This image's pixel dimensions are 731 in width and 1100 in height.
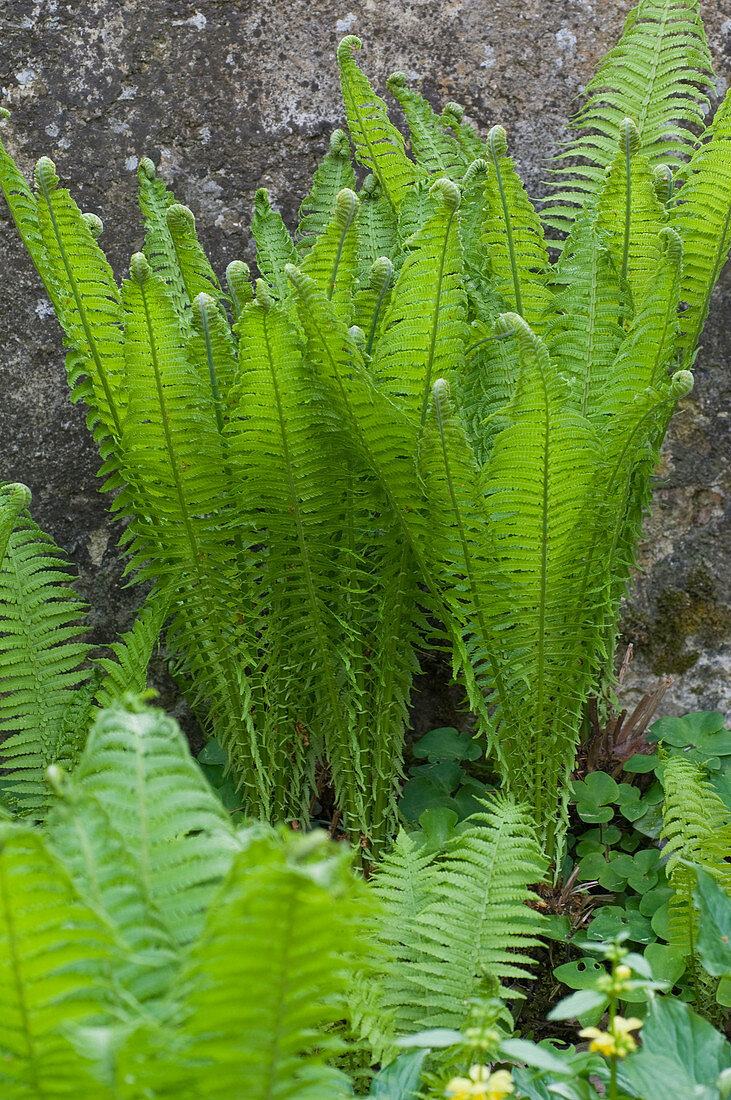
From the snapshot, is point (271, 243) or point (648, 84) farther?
point (648, 84)

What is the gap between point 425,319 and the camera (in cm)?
153

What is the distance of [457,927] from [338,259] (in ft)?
3.66

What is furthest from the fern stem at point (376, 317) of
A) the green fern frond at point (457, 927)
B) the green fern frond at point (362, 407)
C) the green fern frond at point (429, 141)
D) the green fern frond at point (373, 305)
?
the green fern frond at point (457, 927)

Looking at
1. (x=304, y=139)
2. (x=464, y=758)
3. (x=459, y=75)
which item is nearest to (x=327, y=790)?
(x=464, y=758)

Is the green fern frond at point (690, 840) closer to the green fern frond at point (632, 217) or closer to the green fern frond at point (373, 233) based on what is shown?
the green fern frond at point (632, 217)

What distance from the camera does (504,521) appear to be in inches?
59.3

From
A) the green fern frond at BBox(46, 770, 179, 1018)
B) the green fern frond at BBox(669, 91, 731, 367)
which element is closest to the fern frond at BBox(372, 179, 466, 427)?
the green fern frond at BBox(669, 91, 731, 367)

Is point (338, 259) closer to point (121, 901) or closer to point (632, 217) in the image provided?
point (632, 217)

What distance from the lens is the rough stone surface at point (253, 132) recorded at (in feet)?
7.19

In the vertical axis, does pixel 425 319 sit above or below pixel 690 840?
above

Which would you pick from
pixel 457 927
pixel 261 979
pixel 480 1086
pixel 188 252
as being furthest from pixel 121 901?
pixel 188 252

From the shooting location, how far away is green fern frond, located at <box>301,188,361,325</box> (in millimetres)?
1573

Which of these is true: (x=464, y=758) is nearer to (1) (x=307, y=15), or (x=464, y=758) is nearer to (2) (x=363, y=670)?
(2) (x=363, y=670)

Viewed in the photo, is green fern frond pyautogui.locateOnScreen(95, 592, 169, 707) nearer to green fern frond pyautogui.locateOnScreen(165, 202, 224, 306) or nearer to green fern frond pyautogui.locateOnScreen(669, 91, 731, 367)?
green fern frond pyautogui.locateOnScreen(165, 202, 224, 306)
